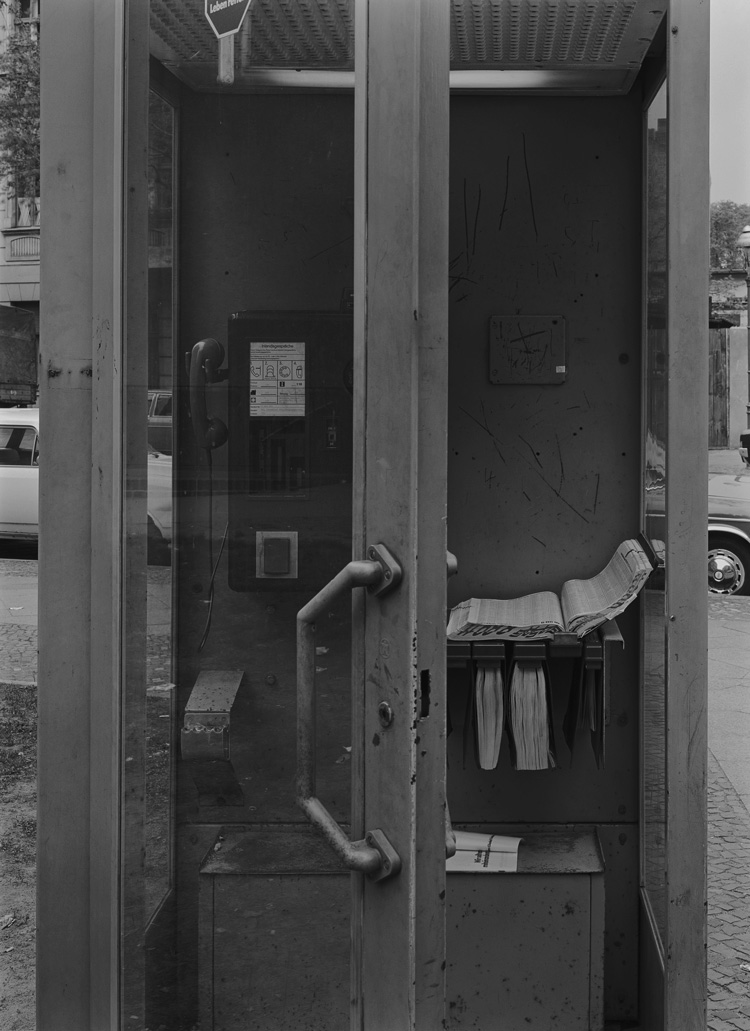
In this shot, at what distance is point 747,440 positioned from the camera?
30.9ft

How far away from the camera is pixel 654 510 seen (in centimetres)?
236

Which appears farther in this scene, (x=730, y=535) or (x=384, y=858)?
(x=730, y=535)

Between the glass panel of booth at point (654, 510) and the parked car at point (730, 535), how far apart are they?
20.7ft

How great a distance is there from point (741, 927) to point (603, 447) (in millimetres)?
1923

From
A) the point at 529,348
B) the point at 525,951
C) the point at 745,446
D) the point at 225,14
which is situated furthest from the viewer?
the point at 745,446

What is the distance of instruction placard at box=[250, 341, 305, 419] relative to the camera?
186 centimetres

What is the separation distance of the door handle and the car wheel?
7.77m

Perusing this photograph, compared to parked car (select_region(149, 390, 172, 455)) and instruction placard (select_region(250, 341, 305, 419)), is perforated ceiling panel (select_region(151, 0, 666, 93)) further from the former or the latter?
parked car (select_region(149, 390, 172, 455))

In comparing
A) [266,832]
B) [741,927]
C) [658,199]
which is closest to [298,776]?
[266,832]

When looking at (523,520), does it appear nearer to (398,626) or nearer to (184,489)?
(184,489)

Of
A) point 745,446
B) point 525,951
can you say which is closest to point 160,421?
point 525,951

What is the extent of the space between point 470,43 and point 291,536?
132cm

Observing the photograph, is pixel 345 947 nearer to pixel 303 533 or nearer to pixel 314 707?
pixel 314 707

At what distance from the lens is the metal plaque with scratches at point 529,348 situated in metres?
2.66
